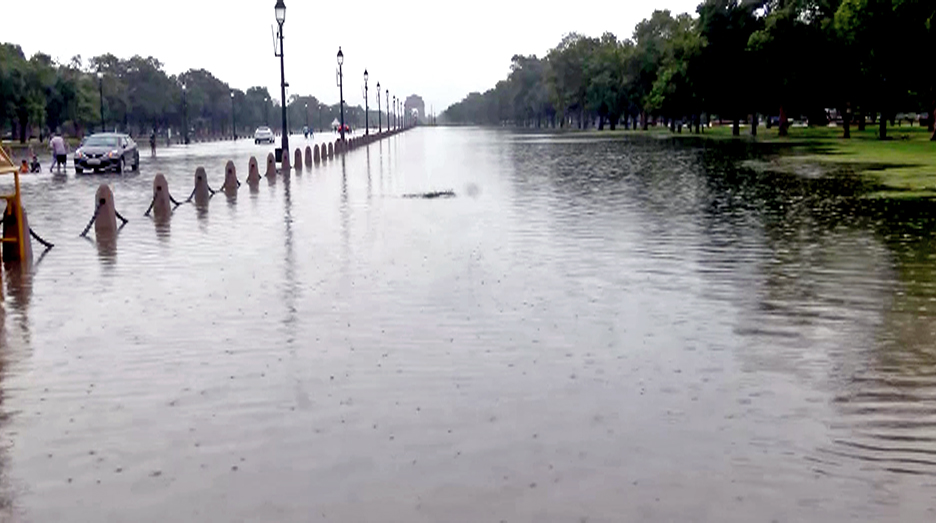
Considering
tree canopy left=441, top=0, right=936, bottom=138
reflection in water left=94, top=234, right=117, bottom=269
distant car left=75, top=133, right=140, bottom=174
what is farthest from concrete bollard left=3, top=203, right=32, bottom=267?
tree canopy left=441, top=0, right=936, bottom=138

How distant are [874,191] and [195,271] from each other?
685 inches

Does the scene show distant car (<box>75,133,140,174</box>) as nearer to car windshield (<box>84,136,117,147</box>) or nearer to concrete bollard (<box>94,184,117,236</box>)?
car windshield (<box>84,136,117,147</box>)

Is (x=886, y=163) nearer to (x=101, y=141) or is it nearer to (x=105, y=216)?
(x=105, y=216)

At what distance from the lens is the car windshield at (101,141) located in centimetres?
4309

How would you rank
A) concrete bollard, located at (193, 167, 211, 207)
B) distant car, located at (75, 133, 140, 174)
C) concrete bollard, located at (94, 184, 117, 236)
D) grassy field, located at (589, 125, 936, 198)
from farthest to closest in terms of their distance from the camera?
distant car, located at (75, 133, 140, 174), grassy field, located at (589, 125, 936, 198), concrete bollard, located at (193, 167, 211, 207), concrete bollard, located at (94, 184, 117, 236)

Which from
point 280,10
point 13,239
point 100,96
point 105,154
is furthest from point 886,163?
point 100,96

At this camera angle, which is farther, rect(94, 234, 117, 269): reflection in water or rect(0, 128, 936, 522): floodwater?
rect(94, 234, 117, 269): reflection in water

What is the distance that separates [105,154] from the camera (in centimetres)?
4181

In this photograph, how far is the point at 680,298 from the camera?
36.9 feet

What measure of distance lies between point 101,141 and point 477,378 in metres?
39.0

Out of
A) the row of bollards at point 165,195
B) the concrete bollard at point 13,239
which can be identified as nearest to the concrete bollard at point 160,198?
the row of bollards at point 165,195

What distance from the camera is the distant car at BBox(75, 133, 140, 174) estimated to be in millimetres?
41594

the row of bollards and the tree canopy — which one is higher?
the tree canopy

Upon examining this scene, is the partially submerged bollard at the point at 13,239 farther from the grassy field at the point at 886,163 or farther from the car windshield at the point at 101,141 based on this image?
the car windshield at the point at 101,141
